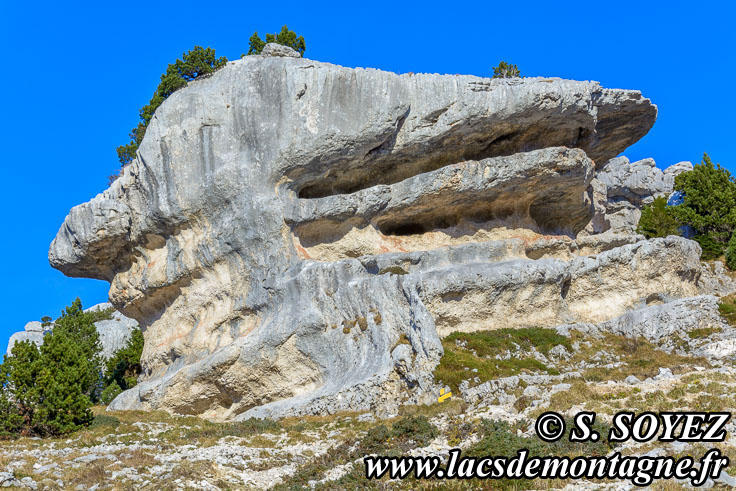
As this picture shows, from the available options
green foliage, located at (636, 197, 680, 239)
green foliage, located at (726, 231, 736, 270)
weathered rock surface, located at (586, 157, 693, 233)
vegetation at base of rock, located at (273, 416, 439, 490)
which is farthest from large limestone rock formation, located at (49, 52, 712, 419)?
weathered rock surface, located at (586, 157, 693, 233)

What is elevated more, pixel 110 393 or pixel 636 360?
pixel 110 393

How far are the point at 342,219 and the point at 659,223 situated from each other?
34.2 metres

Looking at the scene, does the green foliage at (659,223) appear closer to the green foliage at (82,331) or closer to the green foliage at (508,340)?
the green foliage at (508,340)

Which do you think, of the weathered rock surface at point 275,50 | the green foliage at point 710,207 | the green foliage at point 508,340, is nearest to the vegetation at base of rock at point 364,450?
the green foliage at point 508,340

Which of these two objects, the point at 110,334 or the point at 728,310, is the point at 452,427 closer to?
the point at 728,310

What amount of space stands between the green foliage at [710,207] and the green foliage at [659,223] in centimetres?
74

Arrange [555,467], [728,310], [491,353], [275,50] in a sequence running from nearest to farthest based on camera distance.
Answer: [555,467]
[491,353]
[728,310]
[275,50]

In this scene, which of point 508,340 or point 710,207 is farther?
point 710,207

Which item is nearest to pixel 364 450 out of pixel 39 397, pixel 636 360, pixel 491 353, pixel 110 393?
pixel 491 353

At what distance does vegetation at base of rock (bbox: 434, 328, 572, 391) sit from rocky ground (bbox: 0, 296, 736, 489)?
0.09 metres

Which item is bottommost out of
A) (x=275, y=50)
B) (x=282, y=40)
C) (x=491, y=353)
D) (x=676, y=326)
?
(x=676, y=326)

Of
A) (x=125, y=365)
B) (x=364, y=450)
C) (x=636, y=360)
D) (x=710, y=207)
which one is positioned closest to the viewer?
(x=364, y=450)

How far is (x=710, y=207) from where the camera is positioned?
198ft

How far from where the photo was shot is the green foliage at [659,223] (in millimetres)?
60881
